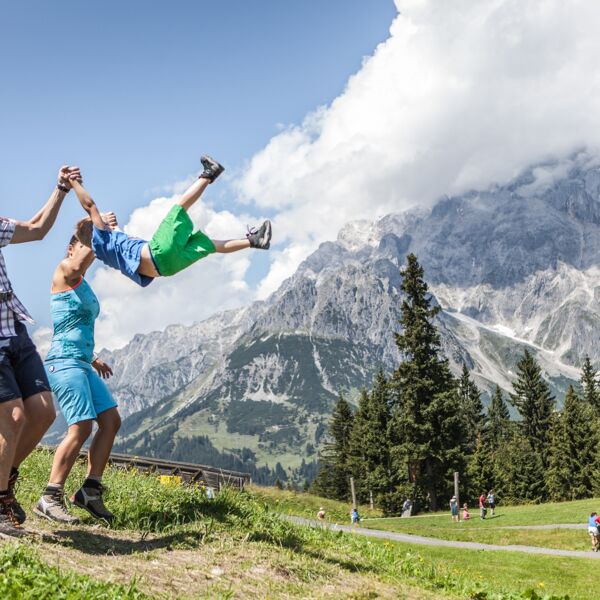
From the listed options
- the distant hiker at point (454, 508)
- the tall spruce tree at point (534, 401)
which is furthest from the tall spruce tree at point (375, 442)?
the tall spruce tree at point (534, 401)

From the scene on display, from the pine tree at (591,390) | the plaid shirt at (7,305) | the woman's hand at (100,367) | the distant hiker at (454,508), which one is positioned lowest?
the distant hiker at (454,508)

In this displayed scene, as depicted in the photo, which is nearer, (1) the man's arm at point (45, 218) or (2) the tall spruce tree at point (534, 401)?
(1) the man's arm at point (45, 218)

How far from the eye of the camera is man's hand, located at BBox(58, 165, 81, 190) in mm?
6887

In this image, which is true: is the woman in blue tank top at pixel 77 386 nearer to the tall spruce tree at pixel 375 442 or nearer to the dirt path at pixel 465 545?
the dirt path at pixel 465 545

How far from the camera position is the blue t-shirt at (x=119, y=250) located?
6.75m

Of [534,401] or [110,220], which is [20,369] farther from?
[534,401]

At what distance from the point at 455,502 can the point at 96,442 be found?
36.0 m

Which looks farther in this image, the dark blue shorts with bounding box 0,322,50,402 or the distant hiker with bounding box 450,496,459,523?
the distant hiker with bounding box 450,496,459,523

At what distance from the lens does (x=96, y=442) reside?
283 inches

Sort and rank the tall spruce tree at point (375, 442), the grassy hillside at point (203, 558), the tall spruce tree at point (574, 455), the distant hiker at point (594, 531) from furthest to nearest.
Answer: the tall spruce tree at point (574, 455), the tall spruce tree at point (375, 442), the distant hiker at point (594, 531), the grassy hillside at point (203, 558)

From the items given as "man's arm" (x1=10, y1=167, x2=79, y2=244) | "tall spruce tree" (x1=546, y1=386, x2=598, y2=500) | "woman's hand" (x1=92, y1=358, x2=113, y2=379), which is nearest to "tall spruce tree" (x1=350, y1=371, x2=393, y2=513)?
"tall spruce tree" (x1=546, y1=386, x2=598, y2=500)

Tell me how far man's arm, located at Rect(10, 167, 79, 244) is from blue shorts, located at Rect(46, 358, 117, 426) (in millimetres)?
1500

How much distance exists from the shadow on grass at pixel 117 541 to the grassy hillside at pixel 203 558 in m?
0.01

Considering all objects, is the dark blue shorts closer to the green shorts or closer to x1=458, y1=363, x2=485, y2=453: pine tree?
the green shorts
